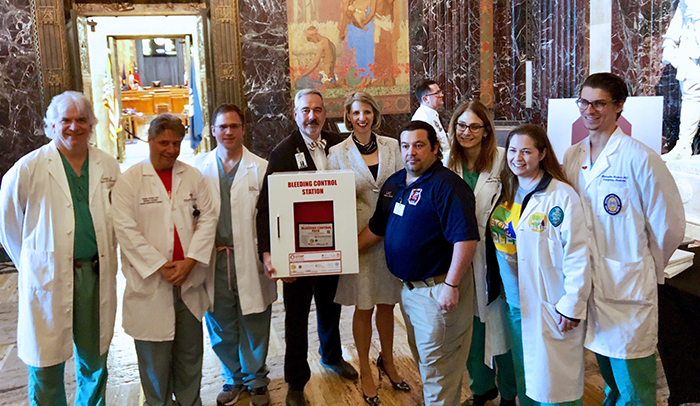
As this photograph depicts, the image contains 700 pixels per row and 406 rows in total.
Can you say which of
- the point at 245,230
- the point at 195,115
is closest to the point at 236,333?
the point at 245,230

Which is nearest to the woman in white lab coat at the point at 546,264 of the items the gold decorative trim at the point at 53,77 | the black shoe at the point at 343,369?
the black shoe at the point at 343,369

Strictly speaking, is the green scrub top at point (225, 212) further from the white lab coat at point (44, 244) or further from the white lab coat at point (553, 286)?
the white lab coat at point (553, 286)

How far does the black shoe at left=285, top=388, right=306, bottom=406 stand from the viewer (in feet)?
10.1

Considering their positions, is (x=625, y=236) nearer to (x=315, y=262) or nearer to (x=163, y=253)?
(x=315, y=262)

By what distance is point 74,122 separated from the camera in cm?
267

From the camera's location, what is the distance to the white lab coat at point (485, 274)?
2758 mm

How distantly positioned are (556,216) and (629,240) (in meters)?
0.35

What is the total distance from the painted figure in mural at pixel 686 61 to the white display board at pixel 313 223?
13.9 feet

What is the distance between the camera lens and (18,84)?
21.2 ft

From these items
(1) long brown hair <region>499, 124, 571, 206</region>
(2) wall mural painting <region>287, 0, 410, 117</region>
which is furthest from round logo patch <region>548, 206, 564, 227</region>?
(2) wall mural painting <region>287, 0, 410, 117</region>

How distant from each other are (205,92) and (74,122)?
4939 millimetres

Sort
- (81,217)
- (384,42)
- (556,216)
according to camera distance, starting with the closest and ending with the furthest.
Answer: (556,216), (81,217), (384,42)

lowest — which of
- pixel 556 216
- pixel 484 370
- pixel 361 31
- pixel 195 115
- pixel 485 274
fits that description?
pixel 484 370

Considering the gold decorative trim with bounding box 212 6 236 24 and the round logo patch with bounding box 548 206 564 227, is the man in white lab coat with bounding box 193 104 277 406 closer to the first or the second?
the round logo patch with bounding box 548 206 564 227
